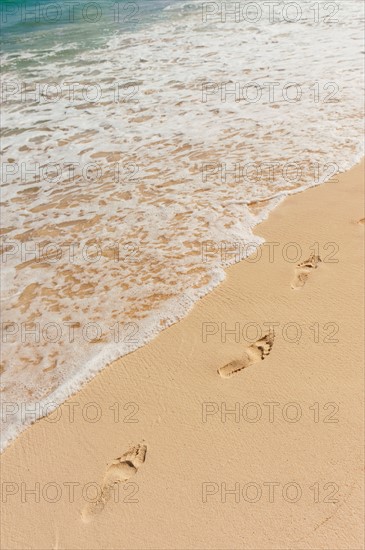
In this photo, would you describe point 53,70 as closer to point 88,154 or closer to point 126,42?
point 126,42

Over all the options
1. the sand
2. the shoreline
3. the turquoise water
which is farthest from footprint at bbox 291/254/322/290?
the turquoise water

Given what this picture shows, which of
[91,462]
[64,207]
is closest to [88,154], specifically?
[64,207]

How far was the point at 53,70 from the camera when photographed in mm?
11047

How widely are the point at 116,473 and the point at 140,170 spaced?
427 cm

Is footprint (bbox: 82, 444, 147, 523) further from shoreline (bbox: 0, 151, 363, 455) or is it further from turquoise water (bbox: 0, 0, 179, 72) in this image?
turquoise water (bbox: 0, 0, 179, 72)

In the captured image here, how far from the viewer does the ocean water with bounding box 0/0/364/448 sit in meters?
3.73

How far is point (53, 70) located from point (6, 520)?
36.0 ft

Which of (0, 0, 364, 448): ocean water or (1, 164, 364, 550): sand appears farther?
(0, 0, 364, 448): ocean water

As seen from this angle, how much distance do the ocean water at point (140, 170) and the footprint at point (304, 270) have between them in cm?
58

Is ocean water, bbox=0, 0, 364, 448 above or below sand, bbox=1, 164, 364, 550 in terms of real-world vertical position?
above

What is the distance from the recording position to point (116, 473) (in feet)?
8.71

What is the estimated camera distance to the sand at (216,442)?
2.41 m

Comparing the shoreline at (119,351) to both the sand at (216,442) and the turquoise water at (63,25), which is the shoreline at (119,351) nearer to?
the sand at (216,442)

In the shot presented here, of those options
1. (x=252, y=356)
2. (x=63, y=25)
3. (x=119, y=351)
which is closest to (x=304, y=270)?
(x=252, y=356)
